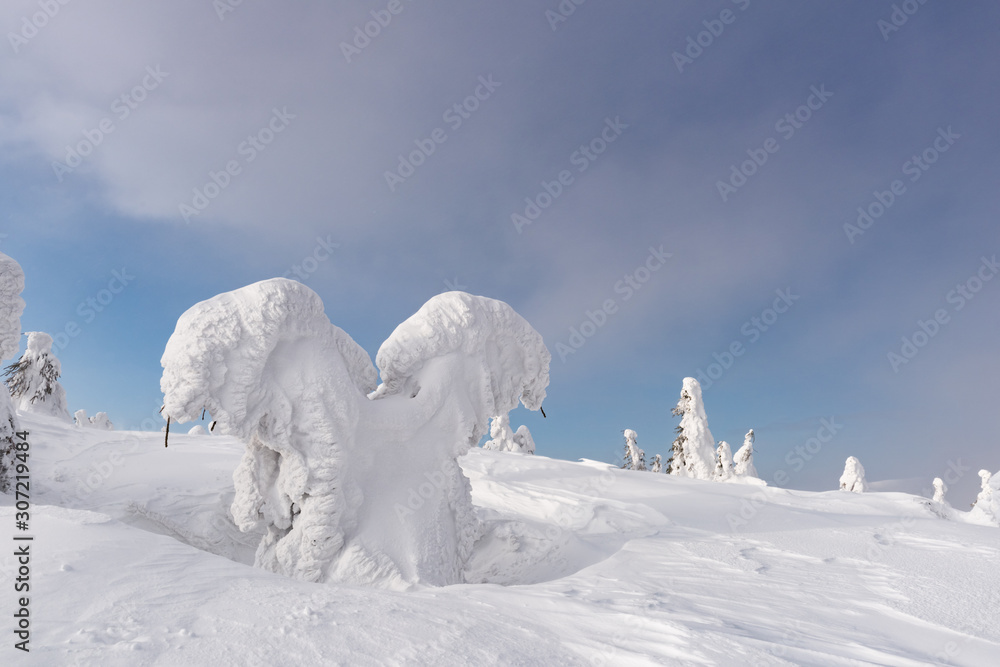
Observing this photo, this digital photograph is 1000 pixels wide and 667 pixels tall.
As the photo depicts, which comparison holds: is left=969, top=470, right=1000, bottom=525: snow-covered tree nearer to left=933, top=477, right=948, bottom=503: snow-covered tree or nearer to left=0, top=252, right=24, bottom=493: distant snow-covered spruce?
left=0, top=252, right=24, bottom=493: distant snow-covered spruce

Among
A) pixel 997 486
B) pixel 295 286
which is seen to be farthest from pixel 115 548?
pixel 997 486

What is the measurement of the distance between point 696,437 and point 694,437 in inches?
3.2

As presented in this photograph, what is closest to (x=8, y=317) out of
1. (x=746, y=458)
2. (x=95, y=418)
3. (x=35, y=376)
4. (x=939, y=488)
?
(x=35, y=376)

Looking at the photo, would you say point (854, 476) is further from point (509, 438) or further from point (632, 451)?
point (509, 438)

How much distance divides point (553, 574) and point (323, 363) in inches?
144

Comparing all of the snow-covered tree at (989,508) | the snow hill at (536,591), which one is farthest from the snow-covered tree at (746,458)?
the snow hill at (536,591)

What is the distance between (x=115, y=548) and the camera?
11.3ft

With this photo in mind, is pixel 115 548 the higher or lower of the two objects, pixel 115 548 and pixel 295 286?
the lower

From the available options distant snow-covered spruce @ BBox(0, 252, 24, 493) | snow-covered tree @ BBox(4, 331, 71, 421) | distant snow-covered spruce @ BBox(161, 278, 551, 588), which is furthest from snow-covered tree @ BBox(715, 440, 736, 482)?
snow-covered tree @ BBox(4, 331, 71, 421)

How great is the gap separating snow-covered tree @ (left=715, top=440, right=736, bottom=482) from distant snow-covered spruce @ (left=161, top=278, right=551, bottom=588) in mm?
21548

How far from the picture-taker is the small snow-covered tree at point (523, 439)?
27.9 meters

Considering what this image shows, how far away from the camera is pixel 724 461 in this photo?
26.0m

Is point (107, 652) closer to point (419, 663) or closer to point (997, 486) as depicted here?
point (419, 663)

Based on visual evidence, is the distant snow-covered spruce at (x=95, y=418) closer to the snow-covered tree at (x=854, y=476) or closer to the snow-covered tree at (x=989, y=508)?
the snow-covered tree at (x=989, y=508)
